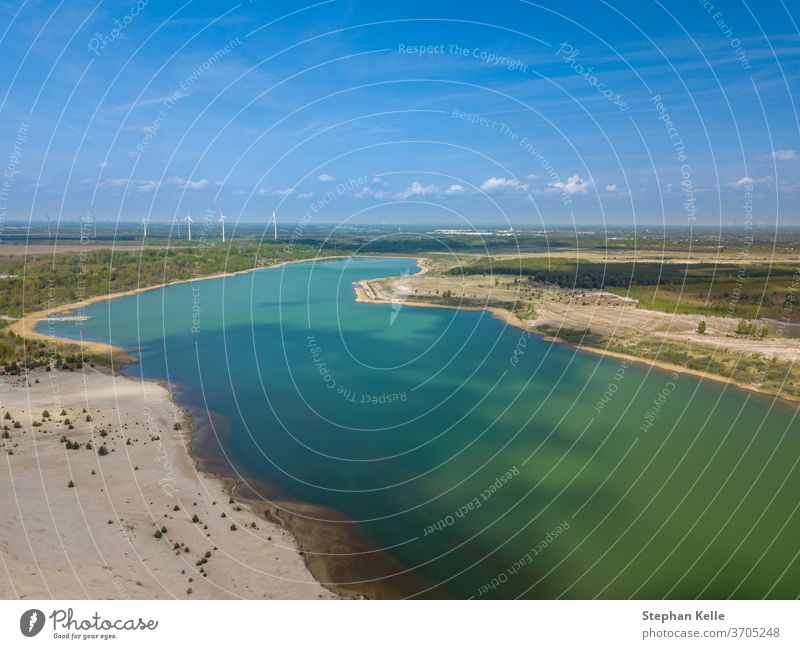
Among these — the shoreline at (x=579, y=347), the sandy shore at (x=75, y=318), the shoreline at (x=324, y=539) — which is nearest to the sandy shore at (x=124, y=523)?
the shoreline at (x=324, y=539)

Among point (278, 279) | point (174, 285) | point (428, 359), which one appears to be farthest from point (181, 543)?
point (278, 279)

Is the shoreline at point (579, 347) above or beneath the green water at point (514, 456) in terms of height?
above

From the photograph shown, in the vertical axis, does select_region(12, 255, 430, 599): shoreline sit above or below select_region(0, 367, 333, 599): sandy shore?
below

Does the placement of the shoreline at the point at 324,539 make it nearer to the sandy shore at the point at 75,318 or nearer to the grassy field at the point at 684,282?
the sandy shore at the point at 75,318

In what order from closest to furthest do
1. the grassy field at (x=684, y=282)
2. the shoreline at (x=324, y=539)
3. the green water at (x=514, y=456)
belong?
the shoreline at (x=324, y=539), the green water at (x=514, y=456), the grassy field at (x=684, y=282)

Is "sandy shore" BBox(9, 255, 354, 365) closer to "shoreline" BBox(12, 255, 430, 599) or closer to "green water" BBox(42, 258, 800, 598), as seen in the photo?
"green water" BBox(42, 258, 800, 598)

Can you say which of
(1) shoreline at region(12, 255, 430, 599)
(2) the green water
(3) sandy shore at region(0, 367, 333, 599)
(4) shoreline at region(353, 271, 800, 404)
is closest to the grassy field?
(4) shoreline at region(353, 271, 800, 404)

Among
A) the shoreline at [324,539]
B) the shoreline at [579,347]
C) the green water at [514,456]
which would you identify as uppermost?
the shoreline at [579,347]

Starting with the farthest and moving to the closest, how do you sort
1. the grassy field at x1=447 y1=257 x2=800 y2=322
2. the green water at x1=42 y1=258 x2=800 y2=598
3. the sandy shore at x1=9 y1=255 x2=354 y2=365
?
the grassy field at x1=447 y1=257 x2=800 y2=322 < the sandy shore at x1=9 y1=255 x2=354 y2=365 < the green water at x1=42 y1=258 x2=800 y2=598
